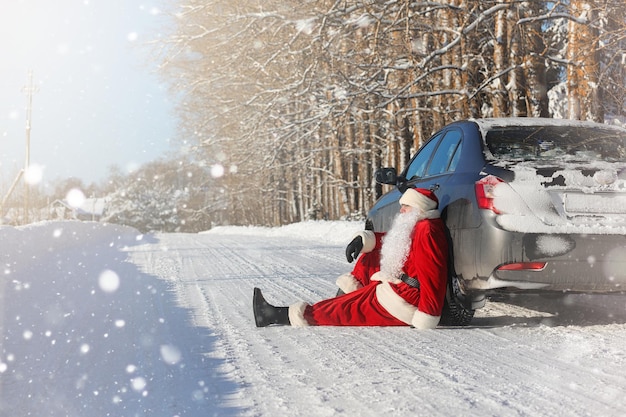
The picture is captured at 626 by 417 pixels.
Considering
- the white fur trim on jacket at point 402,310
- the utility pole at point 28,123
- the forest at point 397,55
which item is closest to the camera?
the white fur trim on jacket at point 402,310

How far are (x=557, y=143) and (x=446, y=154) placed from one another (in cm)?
84

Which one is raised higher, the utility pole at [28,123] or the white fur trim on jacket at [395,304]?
the utility pole at [28,123]

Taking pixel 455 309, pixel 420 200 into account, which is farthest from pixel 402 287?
pixel 420 200

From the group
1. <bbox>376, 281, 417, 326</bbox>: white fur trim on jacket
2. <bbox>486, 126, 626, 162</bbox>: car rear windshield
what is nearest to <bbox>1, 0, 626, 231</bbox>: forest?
<bbox>486, 126, 626, 162</bbox>: car rear windshield

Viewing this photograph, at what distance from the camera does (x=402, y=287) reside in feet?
13.2

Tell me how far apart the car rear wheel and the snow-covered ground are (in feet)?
0.47

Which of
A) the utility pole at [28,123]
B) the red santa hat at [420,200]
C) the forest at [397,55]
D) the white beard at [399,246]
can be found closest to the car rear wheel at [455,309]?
the white beard at [399,246]

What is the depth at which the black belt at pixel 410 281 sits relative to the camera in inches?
157

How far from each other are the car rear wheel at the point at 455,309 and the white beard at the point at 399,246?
39 centimetres

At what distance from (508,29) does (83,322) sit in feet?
31.2

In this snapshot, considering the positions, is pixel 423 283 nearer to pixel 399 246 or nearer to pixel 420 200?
pixel 399 246

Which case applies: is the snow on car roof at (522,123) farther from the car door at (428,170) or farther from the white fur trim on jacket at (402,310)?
the white fur trim on jacket at (402,310)

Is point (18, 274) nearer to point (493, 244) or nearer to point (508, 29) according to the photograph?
point (493, 244)

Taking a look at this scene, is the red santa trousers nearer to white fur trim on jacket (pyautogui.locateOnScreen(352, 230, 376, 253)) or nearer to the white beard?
the white beard
